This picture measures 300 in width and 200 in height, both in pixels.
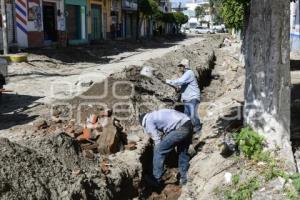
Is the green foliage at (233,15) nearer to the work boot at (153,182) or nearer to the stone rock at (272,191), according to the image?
the work boot at (153,182)

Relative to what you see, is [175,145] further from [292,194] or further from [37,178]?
[37,178]

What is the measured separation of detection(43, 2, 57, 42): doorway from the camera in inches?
1099

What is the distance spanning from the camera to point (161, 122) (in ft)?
26.3

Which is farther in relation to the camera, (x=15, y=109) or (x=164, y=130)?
(x=15, y=109)

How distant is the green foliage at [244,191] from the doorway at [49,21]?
74.3 ft

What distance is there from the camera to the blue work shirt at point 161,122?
7.90m

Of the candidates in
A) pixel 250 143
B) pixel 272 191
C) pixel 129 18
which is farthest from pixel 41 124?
pixel 129 18

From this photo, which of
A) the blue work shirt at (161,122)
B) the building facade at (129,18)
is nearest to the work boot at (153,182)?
the blue work shirt at (161,122)

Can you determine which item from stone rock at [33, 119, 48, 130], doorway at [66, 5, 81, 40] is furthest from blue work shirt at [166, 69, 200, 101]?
doorway at [66, 5, 81, 40]

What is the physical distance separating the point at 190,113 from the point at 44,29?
62.4 ft

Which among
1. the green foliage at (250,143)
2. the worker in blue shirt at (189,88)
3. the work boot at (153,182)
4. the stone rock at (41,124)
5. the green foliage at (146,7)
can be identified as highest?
the green foliage at (146,7)

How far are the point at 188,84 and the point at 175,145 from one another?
2.12 metres

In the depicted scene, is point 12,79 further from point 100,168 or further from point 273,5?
point 273,5

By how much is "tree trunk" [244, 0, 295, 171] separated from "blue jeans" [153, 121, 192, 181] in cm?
124
